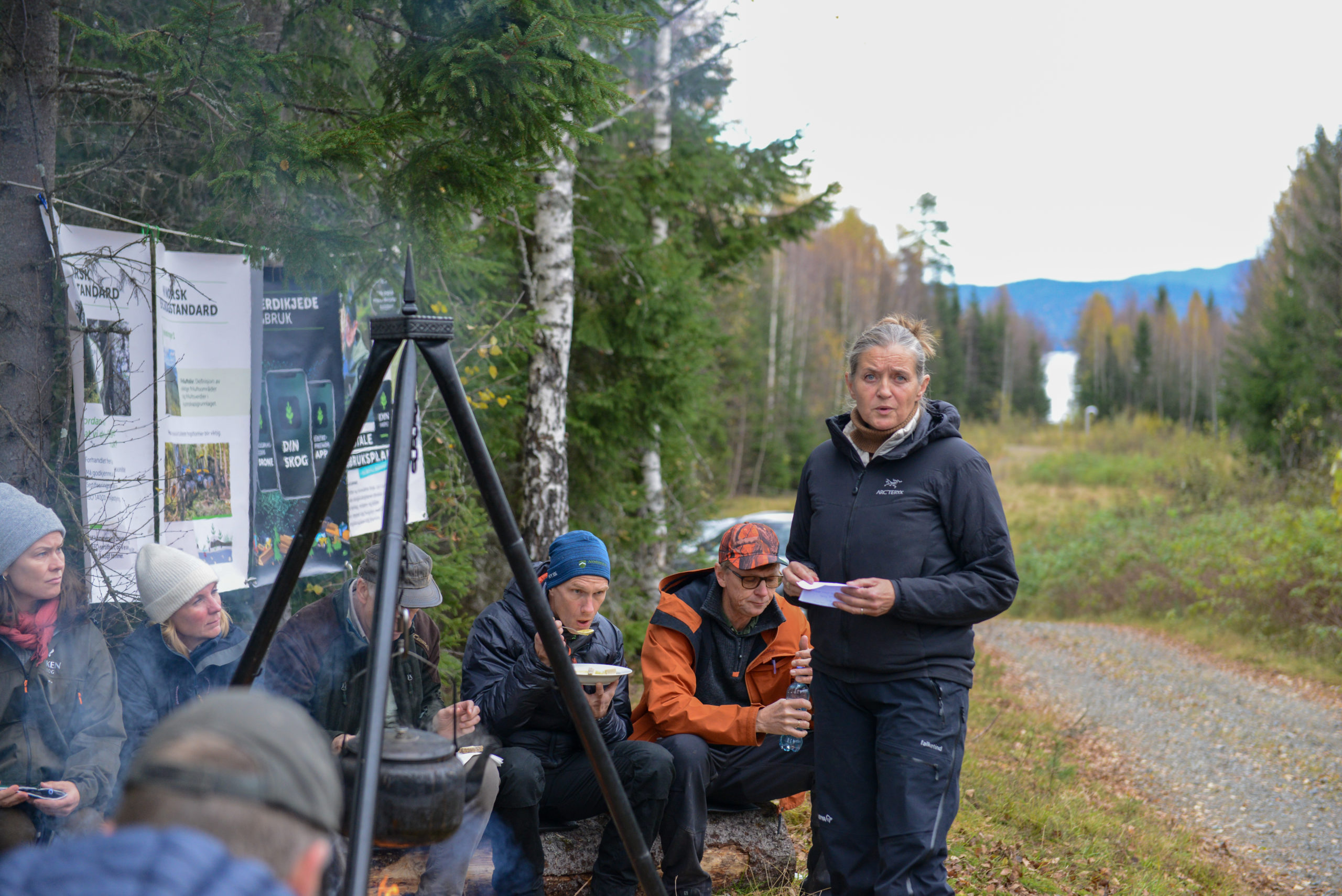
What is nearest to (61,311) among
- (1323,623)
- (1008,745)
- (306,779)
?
(306,779)

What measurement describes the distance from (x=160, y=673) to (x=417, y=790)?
5.79 ft

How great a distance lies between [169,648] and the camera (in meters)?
3.49

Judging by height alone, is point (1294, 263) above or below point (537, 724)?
above

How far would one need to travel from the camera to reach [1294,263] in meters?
22.8

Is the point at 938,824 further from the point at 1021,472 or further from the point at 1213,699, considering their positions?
the point at 1021,472

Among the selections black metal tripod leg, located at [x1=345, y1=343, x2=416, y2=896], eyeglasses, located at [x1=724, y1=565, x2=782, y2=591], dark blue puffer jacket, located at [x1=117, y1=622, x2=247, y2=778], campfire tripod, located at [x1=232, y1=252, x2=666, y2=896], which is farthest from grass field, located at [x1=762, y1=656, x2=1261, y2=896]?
black metal tripod leg, located at [x1=345, y1=343, x2=416, y2=896]

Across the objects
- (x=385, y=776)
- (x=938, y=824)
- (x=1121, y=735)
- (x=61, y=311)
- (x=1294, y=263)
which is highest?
(x=1294, y=263)

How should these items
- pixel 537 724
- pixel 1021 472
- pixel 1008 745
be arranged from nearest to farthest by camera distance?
1. pixel 537 724
2. pixel 1008 745
3. pixel 1021 472

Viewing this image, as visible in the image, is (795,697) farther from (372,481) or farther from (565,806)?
(372,481)

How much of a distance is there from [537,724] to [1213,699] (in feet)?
27.3

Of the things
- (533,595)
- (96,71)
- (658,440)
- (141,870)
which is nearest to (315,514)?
(533,595)

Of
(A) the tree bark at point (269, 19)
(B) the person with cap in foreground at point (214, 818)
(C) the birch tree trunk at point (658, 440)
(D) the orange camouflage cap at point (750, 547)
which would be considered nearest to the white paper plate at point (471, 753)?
(D) the orange camouflage cap at point (750, 547)

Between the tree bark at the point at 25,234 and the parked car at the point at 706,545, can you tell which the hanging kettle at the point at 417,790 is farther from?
the parked car at the point at 706,545

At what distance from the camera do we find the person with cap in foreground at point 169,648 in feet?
11.3
